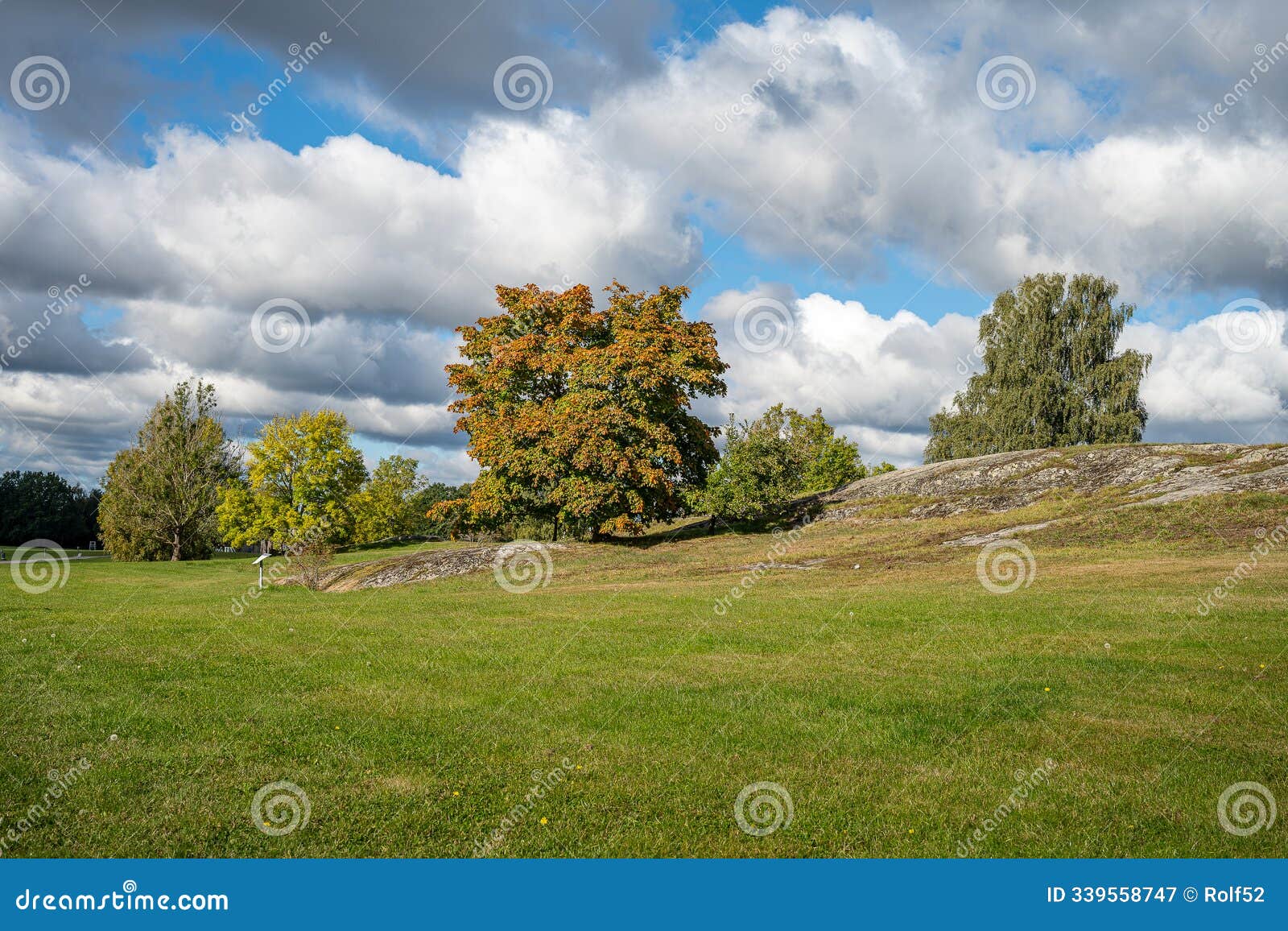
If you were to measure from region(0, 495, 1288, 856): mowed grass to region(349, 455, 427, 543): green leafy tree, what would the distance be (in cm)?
3786

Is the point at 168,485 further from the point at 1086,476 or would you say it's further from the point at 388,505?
the point at 1086,476

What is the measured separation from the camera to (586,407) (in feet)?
96.5

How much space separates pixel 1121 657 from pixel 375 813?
1007cm

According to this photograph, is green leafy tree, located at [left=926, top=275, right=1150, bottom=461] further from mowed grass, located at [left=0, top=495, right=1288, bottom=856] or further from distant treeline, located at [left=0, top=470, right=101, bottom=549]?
distant treeline, located at [left=0, top=470, right=101, bottom=549]

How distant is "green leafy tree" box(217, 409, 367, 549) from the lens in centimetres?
4894

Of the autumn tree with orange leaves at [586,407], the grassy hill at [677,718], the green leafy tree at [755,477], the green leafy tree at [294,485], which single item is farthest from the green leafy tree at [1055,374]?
the green leafy tree at [294,485]

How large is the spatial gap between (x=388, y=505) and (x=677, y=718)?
64871mm

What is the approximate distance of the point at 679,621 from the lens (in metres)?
15.3

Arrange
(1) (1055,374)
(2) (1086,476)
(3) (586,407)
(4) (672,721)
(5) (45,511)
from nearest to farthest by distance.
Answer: (4) (672,721), (3) (586,407), (2) (1086,476), (1) (1055,374), (5) (45,511)

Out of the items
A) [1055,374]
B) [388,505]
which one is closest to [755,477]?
[1055,374]

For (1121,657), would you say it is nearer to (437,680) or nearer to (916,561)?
(437,680)

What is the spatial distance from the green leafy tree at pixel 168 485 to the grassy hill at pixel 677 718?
34449 mm

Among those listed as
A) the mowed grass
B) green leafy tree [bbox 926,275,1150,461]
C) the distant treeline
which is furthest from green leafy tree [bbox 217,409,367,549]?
the distant treeline

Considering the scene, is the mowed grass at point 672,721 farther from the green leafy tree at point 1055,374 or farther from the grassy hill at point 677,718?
the green leafy tree at point 1055,374
